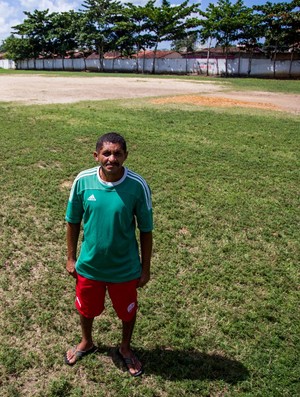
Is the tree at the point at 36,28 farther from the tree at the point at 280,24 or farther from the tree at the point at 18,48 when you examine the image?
the tree at the point at 280,24

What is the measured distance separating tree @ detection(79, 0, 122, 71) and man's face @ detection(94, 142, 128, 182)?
51.1 metres

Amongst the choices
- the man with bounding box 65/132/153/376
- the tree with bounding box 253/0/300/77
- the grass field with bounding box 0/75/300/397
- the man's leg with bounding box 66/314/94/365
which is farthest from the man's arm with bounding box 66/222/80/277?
the tree with bounding box 253/0/300/77

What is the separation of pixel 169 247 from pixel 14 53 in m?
61.5

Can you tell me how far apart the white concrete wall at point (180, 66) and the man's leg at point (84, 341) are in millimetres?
43444

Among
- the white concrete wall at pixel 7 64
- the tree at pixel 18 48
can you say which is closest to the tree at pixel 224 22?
the tree at pixel 18 48

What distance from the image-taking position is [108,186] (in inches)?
93.0

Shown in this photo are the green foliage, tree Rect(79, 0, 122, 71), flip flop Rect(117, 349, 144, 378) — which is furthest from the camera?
tree Rect(79, 0, 122, 71)

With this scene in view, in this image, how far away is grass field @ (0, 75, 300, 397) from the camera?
2738mm

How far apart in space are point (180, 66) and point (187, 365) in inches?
1919

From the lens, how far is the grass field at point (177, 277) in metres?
2.74

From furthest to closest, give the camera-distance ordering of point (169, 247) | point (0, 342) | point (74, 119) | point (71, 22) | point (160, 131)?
point (71, 22)
point (74, 119)
point (160, 131)
point (169, 247)
point (0, 342)

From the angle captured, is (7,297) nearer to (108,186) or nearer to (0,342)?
(0,342)

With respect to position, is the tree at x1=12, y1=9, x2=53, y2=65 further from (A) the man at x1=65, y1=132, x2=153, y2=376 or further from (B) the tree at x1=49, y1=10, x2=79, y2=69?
(A) the man at x1=65, y1=132, x2=153, y2=376

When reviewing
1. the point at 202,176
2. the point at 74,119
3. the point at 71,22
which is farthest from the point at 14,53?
the point at 202,176
